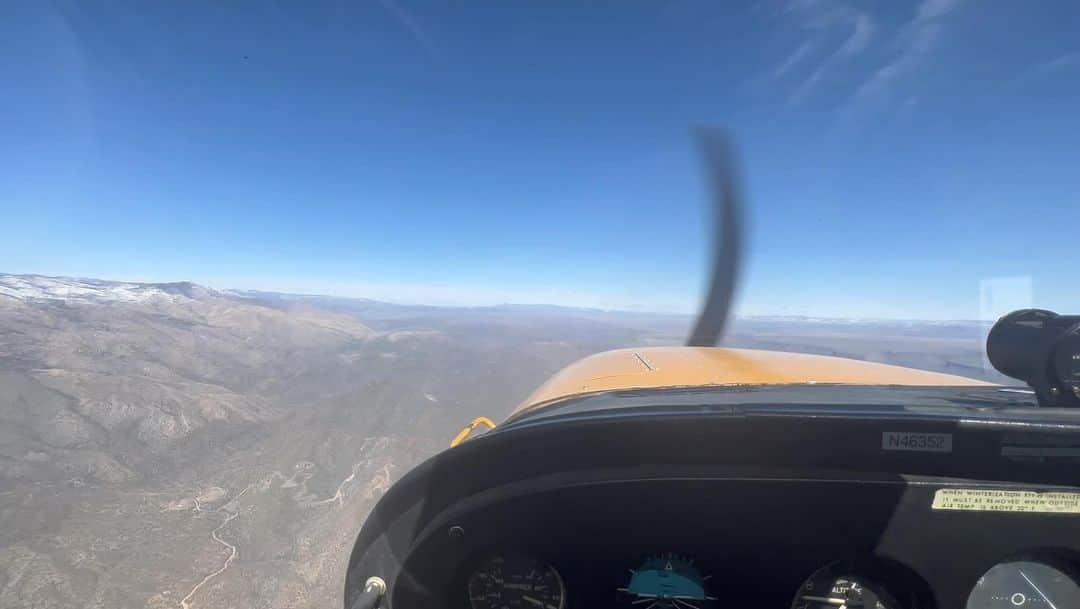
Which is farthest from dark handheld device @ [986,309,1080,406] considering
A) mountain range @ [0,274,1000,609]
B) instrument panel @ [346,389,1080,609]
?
mountain range @ [0,274,1000,609]

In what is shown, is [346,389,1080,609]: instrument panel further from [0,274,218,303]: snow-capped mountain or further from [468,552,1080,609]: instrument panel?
[0,274,218,303]: snow-capped mountain

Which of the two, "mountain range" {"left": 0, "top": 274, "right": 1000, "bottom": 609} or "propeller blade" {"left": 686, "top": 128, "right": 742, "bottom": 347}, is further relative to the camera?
"mountain range" {"left": 0, "top": 274, "right": 1000, "bottom": 609}

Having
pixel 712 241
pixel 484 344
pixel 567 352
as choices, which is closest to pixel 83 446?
pixel 484 344

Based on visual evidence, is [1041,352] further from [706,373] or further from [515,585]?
[515,585]

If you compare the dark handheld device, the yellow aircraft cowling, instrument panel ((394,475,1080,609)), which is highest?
the dark handheld device

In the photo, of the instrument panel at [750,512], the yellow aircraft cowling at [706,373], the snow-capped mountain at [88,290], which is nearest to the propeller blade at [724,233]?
the yellow aircraft cowling at [706,373]

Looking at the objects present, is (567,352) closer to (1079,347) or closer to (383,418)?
(383,418)
